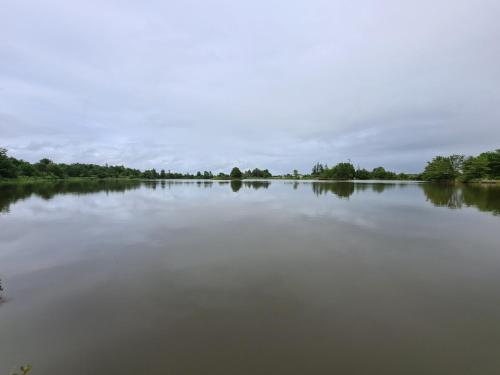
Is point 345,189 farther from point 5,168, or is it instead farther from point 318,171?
point 318,171

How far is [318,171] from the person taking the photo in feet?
468

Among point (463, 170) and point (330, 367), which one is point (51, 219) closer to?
point (330, 367)

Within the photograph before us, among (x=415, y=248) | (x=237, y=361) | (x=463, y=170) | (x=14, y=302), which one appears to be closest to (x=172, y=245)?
(x=14, y=302)

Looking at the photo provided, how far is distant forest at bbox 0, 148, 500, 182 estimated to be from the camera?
2499 inches

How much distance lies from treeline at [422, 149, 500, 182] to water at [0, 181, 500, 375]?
79150 mm

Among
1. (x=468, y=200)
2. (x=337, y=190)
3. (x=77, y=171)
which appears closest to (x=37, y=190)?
(x=337, y=190)

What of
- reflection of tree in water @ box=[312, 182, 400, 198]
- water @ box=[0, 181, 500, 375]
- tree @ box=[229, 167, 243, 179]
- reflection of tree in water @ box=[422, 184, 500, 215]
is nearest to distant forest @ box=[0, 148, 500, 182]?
tree @ box=[229, 167, 243, 179]

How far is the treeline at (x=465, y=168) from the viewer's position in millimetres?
63250

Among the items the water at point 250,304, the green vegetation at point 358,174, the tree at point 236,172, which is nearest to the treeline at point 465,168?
the green vegetation at point 358,174

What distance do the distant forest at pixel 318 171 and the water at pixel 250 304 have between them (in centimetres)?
7810

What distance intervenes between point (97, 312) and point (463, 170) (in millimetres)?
100559

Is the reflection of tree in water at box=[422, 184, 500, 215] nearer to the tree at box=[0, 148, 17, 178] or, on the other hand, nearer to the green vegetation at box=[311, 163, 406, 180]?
the green vegetation at box=[311, 163, 406, 180]

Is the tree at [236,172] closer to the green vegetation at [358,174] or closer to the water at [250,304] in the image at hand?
the green vegetation at [358,174]

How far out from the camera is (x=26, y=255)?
7969 mm
